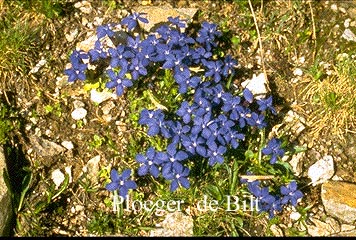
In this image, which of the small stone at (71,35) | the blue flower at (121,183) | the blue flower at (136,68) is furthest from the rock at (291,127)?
the small stone at (71,35)

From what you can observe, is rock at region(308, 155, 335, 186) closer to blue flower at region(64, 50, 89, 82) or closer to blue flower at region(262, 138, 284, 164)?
blue flower at region(262, 138, 284, 164)

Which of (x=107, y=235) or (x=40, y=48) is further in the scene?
(x=40, y=48)

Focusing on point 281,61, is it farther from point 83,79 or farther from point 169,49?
point 83,79

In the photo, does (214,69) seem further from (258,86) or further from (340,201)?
(340,201)

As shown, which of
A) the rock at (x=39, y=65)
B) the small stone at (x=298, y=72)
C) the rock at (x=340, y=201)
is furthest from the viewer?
the small stone at (x=298, y=72)

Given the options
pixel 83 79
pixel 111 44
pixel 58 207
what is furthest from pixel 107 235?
pixel 111 44

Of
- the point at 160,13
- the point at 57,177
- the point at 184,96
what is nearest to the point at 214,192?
the point at 184,96

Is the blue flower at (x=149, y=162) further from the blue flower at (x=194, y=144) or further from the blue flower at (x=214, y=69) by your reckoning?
the blue flower at (x=214, y=69)
